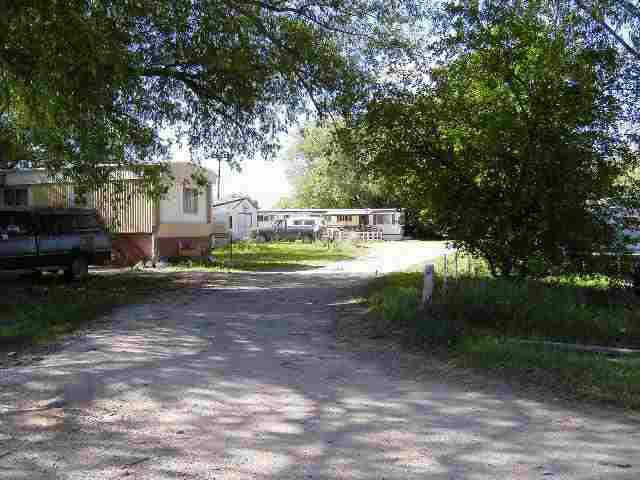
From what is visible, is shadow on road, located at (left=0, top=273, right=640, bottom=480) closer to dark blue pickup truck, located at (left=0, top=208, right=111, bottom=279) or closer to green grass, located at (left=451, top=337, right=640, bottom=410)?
green grass, located at (left=451, top=337, right=640, bottom=410)

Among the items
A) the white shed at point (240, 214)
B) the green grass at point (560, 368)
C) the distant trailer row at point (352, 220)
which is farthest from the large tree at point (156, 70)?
the distant trailer row at point (352, 220)

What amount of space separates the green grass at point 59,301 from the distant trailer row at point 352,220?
1201 inches

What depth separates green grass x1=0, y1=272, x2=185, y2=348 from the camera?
905 cm

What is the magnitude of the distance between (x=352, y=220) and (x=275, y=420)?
43157mm

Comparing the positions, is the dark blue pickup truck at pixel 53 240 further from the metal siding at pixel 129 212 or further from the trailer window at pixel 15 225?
the metal siding at pixel 129 212

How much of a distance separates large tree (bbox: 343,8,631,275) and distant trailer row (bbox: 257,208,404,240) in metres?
34.4

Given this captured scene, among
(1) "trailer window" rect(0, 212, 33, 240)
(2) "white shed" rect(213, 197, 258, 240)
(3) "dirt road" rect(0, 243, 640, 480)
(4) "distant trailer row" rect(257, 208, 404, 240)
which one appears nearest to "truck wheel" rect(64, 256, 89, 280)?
(1) "trailer window" rect(0, 212, 33, 240)

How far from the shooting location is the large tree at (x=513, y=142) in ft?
33.3

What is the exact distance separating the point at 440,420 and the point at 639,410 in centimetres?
172

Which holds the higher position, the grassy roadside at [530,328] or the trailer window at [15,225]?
the trailer window at [15,225]

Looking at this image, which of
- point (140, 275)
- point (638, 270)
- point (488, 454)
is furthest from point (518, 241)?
point (140, 275)

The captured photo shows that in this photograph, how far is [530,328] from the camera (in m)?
8.91

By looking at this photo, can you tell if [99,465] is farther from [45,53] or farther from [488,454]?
[45,53]

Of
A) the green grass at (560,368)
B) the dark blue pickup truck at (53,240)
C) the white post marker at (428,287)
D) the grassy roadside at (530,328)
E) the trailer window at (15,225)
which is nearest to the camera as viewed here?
the green grass at (560,368)
